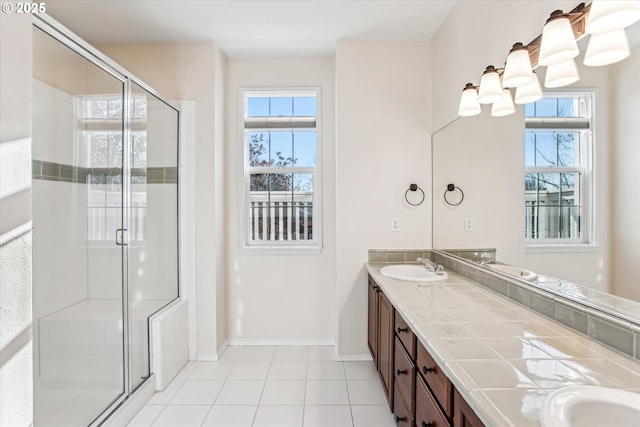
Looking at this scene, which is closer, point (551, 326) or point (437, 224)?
point (551, 326)

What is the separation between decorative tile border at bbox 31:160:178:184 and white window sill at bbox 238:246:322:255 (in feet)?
3.17

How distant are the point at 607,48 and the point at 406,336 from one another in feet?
4.54

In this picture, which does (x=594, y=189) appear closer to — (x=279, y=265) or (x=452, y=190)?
(x=452, y=190)

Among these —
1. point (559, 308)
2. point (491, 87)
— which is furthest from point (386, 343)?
point (491, 87)

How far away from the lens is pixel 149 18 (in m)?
2.50

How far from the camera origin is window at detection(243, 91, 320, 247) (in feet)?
10.6

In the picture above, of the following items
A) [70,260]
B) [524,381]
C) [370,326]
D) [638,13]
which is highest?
[638,13]

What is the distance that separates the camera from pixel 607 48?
1107mm

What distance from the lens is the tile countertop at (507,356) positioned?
83 centimetres

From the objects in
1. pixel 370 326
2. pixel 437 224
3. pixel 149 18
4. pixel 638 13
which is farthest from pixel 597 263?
pixel 149 18

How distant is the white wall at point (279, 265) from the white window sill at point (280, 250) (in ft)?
0.09

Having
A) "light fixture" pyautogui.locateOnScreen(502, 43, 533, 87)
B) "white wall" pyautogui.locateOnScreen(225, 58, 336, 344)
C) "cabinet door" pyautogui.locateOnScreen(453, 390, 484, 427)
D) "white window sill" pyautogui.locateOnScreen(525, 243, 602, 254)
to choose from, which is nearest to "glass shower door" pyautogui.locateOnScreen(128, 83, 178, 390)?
"white wall" pyautogui.locateOnScreen(225, 58, 336, 344)

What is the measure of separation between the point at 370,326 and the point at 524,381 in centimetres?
186

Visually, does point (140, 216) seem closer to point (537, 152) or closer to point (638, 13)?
point (537, 152)
